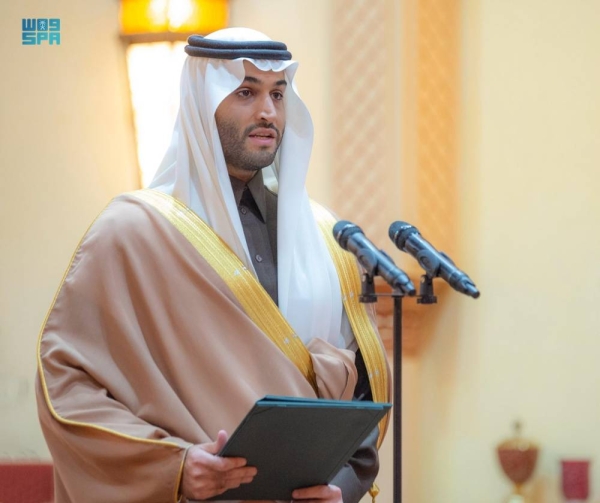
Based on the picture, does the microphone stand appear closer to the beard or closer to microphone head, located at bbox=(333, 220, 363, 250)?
microphone head, located at bbox=(333, 220, 363, 250)

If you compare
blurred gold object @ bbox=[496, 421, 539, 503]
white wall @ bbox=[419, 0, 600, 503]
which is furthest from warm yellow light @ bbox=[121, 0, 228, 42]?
blurred gold object @ bbox=[496, 421, 539, 503]

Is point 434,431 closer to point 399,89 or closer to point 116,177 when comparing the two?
point 399,89

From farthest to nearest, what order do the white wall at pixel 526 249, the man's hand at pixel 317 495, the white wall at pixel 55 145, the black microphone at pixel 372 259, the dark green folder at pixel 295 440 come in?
the white wall at pixel 55 145, the white wall at pixel 526 249, the man's hand at pixel 317 495, the black microphone at pixel 372 259, the dark green folder at pixel 295 440

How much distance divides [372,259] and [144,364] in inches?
25.5

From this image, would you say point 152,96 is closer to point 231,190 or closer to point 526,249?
point 526,249

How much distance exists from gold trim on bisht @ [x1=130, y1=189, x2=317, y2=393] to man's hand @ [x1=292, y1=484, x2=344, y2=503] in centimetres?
34

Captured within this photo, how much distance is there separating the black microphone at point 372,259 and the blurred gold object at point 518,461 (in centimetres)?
271

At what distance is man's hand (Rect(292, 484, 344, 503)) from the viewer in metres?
2.40

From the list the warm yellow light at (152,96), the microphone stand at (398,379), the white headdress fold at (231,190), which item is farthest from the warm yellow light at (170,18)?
the microphone stand at (398,379)

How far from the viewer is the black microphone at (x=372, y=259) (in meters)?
2.23

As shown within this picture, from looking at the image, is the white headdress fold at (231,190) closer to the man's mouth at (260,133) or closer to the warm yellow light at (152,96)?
the man's mouth at (260,133)

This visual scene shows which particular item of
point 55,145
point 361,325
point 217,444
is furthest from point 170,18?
point 217,444

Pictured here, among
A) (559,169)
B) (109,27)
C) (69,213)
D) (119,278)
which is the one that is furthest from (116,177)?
(119,278)

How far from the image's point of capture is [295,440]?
222cm
